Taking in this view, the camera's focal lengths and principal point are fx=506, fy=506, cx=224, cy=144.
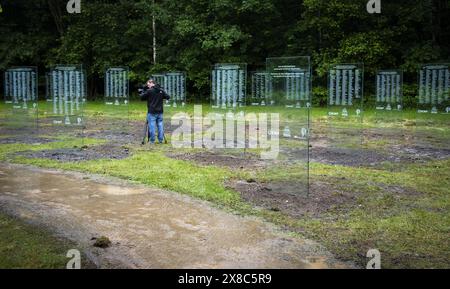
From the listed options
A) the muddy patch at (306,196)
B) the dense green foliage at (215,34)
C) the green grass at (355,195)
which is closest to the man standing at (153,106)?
the green grass at (355,195)

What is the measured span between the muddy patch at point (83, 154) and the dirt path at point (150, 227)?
2564mm

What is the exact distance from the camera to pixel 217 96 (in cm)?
1723

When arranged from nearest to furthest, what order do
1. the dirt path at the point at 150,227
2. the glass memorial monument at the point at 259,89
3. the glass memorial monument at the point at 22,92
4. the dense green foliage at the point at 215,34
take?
the dirt path at the point at 150,227
the glass memorial monument at the point at 22,92
the glass memorial monument at the point at 259,89
the dense green foliage at the point at 215,34

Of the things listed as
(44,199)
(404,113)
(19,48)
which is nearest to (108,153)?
(44,199)

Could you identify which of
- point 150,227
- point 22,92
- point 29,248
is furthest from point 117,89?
point 29,248

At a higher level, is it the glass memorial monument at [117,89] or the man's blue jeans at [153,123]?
the glass memorial monument at [117,89]

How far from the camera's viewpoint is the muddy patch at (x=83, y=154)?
12523 mm

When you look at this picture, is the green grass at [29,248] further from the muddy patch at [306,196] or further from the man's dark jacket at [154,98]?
the man's dark jacket at [154,98]

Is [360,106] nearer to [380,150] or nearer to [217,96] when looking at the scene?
[380,150]

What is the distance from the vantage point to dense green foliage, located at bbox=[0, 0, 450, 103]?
91.6ft

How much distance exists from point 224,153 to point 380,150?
4.28m

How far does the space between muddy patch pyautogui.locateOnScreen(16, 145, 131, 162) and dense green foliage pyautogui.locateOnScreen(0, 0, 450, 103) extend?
17.3 meters

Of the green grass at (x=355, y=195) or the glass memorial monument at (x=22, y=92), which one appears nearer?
the green grass at (x=355, y=195)

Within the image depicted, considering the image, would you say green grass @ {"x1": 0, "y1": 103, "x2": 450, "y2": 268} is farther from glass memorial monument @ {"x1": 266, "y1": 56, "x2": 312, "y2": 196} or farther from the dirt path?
the dirt path
